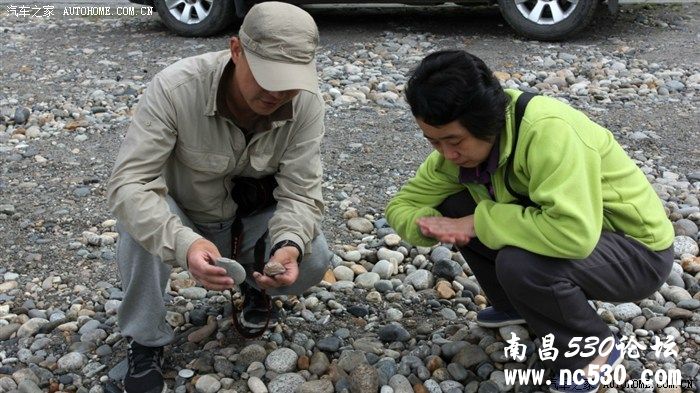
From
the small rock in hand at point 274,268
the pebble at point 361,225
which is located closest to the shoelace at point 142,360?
the small rock in hand at point 274,268

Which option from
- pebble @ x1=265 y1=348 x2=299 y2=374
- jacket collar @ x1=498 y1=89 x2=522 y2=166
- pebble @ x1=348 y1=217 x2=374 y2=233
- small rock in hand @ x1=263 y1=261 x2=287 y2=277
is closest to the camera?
jacket collar @ x1=498 y1=89 x2=522 y2=166

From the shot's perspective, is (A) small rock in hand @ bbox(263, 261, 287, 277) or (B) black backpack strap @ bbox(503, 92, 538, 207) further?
(A) small rock in hand @ bbox(263, 261, 287, 277)

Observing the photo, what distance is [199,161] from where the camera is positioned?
2.92m

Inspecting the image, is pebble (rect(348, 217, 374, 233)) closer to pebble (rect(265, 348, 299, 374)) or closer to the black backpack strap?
pebble (rect(265, 348, 299, 374))

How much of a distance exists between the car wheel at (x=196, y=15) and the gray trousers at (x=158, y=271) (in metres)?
5.22

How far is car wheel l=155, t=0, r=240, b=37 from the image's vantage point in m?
8.04

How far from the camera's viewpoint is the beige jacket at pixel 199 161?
2.74 meters

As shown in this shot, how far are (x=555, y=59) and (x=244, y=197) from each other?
4.54 m

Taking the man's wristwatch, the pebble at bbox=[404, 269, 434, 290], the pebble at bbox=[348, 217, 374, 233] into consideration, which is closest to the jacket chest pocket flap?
the man's wristwatch

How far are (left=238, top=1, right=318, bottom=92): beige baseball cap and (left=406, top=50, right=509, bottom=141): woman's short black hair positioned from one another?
14.4 inches

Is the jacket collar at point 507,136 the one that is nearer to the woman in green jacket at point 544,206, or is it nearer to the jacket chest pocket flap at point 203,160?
the woman in green jacket at point 544,206

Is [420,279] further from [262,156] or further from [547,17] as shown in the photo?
[547,17]

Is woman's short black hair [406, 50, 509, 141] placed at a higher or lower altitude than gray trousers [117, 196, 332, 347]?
higher

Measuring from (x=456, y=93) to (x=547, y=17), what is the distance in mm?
5421
